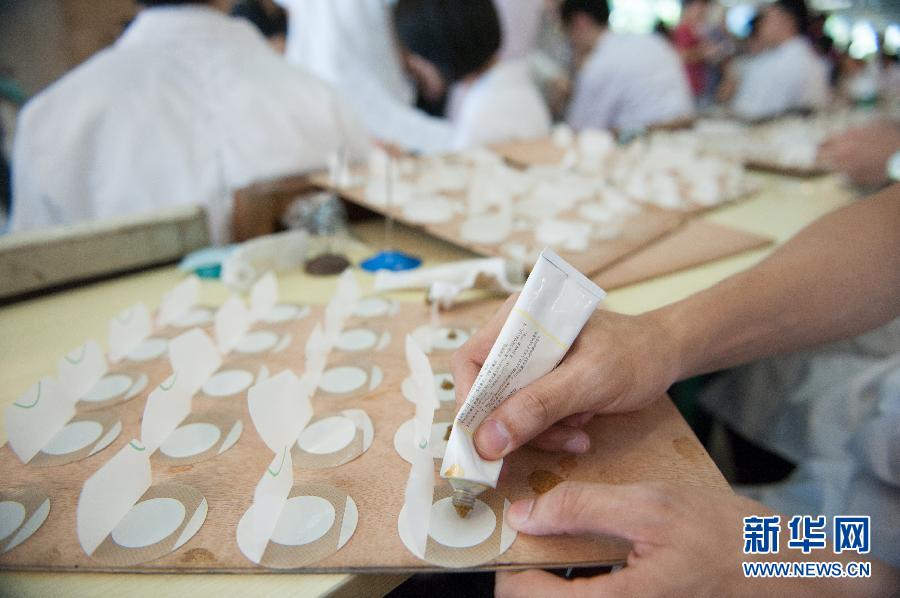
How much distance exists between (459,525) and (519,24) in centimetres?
377

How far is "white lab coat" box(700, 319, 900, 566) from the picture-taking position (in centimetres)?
68

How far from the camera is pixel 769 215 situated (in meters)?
1.25

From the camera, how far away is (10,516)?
0.45 metres

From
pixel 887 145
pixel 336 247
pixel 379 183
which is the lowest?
pixel 336 247

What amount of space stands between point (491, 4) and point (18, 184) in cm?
156

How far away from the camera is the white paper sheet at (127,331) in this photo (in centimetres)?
71

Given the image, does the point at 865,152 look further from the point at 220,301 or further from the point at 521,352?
the point at 220,301

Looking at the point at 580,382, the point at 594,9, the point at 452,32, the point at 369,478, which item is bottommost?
the point at 369,478

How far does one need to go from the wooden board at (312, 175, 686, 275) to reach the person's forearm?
27cm

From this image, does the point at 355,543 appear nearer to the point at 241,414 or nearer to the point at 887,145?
the point at 241,414

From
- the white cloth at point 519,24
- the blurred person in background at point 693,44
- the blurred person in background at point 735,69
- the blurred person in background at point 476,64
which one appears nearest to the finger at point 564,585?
the blurred person in background at point 476,64

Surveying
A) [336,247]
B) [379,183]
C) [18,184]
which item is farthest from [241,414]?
[18,184]

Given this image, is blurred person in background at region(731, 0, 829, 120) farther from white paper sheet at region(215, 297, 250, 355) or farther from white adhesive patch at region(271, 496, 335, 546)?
white adhesive patch at region(271, 496, 335, 546)

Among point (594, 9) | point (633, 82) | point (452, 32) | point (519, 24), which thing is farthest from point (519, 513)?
point (519, 24)
